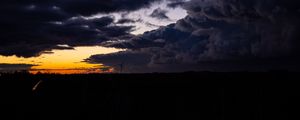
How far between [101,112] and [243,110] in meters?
16.1

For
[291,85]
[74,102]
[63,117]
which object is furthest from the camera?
[291,85]

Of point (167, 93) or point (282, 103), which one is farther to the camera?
point (167, 93)

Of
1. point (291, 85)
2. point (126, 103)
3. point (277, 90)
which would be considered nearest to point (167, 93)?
point (126, 103)

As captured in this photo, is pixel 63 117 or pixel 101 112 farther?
pixel 101 112

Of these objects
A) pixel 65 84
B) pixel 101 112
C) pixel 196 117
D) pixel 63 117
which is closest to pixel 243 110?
pixel 196 117

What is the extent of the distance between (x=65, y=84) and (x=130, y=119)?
78.1ft

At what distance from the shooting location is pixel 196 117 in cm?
3894

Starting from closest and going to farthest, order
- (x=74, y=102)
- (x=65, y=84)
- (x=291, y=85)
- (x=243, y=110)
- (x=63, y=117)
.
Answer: (x=63, y=117), (x=243, y=110), (x=74, y=102), (x=291, y=85), (x=65, y=84)

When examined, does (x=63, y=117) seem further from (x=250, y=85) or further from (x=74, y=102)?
(x=250, y=85)

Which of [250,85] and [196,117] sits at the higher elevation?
[250,85]

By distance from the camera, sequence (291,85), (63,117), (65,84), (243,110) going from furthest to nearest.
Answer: (65,84)
(291,85)
(243,110)
(63,117)

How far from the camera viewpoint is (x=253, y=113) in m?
38.5

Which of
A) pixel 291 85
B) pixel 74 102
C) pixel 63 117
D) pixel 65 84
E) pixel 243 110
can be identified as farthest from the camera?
pixel 65 84

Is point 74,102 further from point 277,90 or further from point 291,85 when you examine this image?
point 291,85
